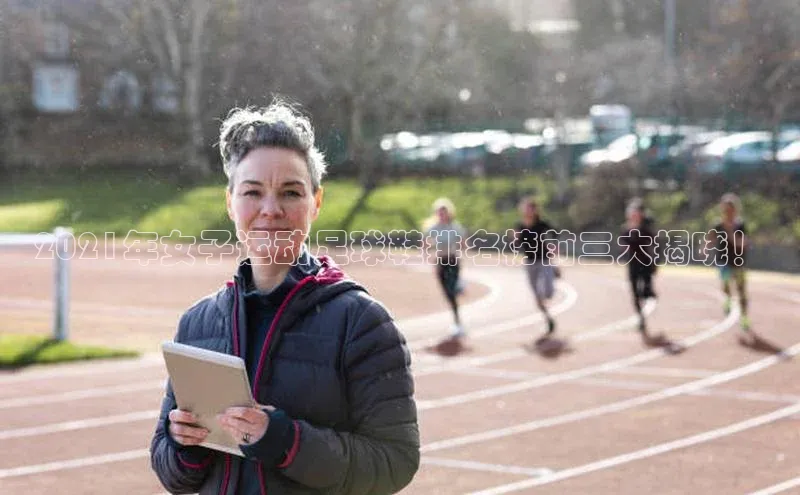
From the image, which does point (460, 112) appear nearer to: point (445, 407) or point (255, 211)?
point (445, 407)

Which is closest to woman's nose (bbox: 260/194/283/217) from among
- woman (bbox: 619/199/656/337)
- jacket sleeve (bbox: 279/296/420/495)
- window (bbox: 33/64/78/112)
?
jacket sleeve (bbox: 279/296/420/495)

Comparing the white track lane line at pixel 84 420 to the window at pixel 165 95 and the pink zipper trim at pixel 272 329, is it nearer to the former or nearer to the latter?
the pink zipper trim at pixel 272 329

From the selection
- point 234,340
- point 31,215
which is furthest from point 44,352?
point 234,340

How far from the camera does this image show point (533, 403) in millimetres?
12484

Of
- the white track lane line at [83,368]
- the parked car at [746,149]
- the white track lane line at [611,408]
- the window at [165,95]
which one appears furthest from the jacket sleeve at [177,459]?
the parked car at [746,149]

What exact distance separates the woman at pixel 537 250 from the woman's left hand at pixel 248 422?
14.0 meters

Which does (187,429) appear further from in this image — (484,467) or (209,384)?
(484,467)

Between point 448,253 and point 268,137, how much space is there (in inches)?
540

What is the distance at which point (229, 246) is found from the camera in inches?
1154

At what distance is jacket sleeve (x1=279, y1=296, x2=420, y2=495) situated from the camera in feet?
11.0

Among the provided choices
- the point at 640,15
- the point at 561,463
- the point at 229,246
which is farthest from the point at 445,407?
the point at 640,15

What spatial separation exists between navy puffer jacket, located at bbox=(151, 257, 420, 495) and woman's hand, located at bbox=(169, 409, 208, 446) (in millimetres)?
111

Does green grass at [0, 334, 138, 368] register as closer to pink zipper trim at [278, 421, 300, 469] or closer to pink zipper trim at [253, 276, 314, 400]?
pink zipper trim at [253, 276, 314, 400]

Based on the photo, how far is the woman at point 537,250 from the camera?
1727cm
